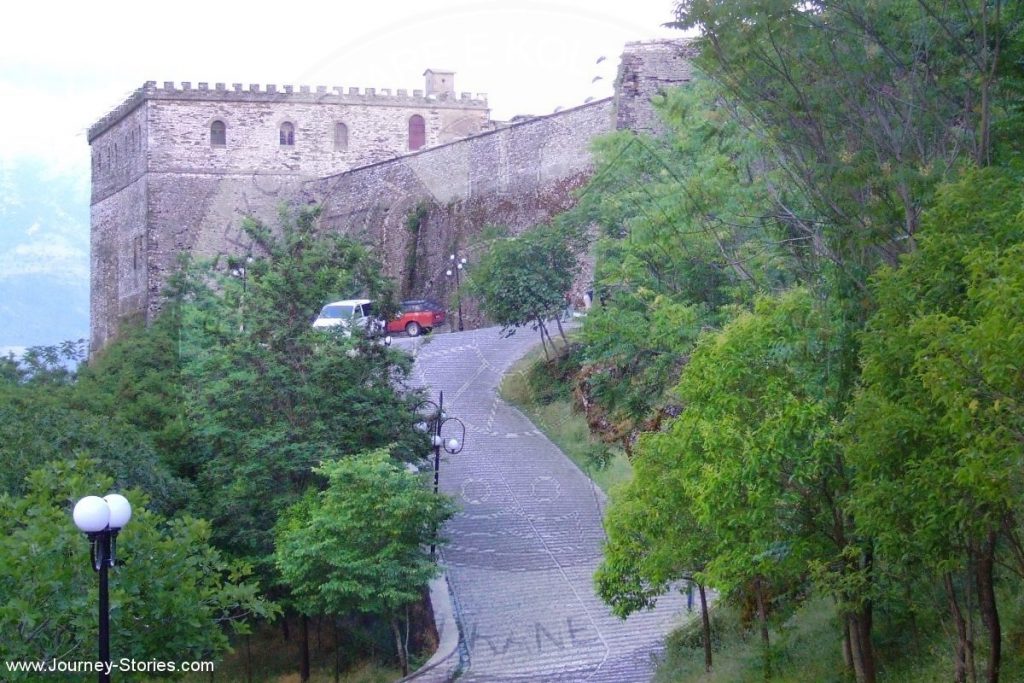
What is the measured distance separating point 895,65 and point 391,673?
1027cm

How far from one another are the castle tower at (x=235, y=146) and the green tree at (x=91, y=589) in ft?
103

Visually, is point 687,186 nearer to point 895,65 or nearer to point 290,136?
point 895,65

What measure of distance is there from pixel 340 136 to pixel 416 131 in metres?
2.58

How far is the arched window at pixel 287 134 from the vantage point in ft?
147

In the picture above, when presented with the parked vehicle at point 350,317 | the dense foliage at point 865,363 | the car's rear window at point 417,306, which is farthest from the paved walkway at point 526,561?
the car's rear window at point 417,306

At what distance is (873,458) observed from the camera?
8953 millimetres

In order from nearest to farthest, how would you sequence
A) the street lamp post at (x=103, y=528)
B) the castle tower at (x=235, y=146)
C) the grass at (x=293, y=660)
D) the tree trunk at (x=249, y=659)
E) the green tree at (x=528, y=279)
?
the street lamp post at (x=103, y=528) → the grass at (x=293, y=660) → the tree trunk at (x=249, y=659) → the green tree at (x=528, y=279) → the castle tower at (x=235, y=146)

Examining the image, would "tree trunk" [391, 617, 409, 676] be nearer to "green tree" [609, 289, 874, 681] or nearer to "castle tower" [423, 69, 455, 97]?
"green tree" [609, 289, 874, 681]

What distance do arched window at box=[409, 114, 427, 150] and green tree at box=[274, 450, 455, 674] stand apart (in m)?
29.5

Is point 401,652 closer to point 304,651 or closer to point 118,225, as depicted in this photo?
point 304,651

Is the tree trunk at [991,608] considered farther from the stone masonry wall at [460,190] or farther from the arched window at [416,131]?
the arched window at [416,131]

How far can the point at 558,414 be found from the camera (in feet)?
87.8

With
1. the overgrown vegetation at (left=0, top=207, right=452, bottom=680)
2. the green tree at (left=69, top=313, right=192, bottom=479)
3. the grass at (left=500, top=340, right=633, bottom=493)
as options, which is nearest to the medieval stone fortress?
the grass at (left=500, top=340, right=633, bottom=493)

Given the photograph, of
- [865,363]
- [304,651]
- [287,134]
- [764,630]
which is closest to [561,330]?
[304,651]
